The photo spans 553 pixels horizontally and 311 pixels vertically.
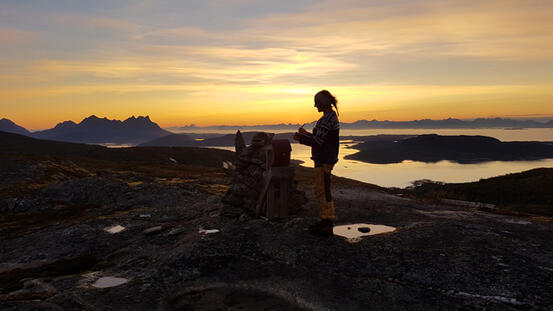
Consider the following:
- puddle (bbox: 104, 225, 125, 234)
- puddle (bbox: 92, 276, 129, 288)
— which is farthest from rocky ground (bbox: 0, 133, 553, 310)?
puddle (bbox: 104, 225, 125, 234)

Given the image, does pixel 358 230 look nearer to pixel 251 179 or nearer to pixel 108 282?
pixel 251 179

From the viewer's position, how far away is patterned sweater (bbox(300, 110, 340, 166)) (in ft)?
33.6

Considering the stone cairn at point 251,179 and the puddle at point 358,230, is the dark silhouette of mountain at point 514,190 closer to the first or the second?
the puddle at point 358,230

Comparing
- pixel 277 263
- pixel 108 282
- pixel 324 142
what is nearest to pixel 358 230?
pixel 324 142

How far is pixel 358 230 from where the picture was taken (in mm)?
12328

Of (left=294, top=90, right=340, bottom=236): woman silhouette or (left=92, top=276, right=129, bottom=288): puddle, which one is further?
(left=294, top=90, right=340, bottom=236): woman silhouette

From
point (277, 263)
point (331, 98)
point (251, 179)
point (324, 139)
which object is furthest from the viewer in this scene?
point (251, 179)

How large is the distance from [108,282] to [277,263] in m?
4.56

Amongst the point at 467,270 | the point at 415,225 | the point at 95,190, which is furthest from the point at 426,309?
the point at 95,190

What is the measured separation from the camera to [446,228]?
11750 mm

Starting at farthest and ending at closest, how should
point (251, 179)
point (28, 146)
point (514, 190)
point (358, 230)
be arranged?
point (28, 146) → point (514, 190) → point (251, 179) → point (358, 230)

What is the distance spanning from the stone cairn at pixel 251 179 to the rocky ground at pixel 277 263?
1.68ft

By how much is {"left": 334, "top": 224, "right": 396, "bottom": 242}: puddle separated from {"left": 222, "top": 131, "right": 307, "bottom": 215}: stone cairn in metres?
2.49

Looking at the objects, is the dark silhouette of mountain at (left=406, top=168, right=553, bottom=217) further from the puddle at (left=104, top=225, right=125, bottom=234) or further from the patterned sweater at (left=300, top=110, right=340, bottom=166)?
the puddle at (left=104, top=225, right=125, bottom=234)
